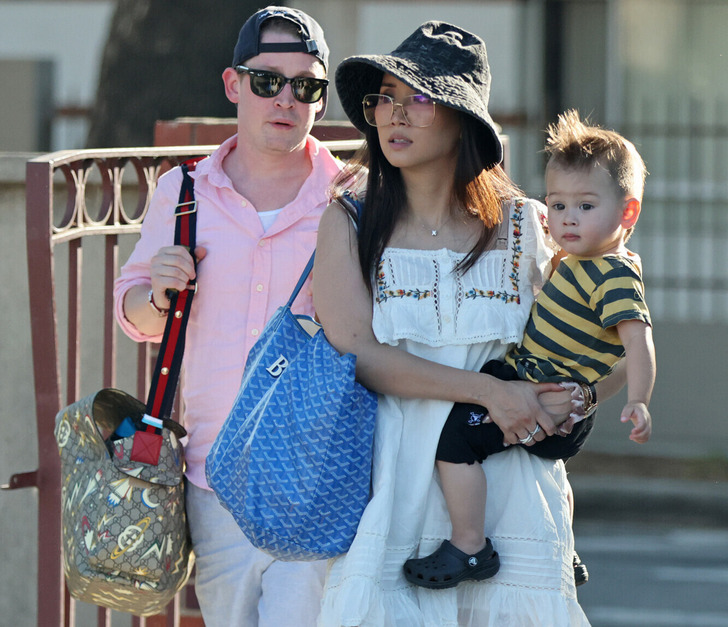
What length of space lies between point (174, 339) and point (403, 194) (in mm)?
718

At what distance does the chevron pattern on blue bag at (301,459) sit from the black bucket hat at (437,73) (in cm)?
60

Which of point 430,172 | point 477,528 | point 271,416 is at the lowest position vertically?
point 477,528

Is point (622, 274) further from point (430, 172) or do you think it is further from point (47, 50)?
point (47, 50)

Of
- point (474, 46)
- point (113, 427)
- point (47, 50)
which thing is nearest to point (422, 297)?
point (474, 46)

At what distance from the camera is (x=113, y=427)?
128 inches

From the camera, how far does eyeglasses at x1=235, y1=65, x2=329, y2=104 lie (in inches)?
129

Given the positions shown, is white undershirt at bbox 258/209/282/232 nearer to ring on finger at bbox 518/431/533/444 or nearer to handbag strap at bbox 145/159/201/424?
handbag strap at bbox 145/159/201/424

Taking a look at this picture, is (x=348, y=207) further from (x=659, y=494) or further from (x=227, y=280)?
(x=659, y=494)

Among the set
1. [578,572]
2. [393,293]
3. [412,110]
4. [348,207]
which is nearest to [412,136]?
[412,110]

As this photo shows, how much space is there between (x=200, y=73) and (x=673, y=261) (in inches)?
→ 200

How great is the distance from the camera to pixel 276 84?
3270mm

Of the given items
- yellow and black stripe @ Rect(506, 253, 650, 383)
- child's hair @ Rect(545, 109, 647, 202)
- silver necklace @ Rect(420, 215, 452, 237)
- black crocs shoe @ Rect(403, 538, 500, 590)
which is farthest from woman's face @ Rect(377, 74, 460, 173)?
black crocs shoe @ Rect(403, 538, 500, 590)

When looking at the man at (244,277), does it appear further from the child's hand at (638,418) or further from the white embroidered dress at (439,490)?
the child's hand at (638,418)

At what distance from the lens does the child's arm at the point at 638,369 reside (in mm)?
2641
